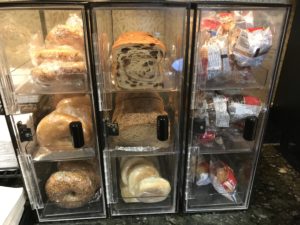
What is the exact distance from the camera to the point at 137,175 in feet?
3.17

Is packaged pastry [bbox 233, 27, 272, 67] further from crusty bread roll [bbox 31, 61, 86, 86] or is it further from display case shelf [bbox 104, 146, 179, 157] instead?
crusty bread roll [bbox 31, 61, 86, 86]

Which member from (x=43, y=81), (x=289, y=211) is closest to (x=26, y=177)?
(x=43, y=81)

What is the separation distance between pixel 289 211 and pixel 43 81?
99 centimetres

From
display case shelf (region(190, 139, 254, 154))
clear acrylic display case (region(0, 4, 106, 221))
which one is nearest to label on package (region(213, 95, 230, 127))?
display case shelf (region(190, 139, 254, 154))

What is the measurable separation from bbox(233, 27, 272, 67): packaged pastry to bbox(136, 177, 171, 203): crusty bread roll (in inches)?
19.8

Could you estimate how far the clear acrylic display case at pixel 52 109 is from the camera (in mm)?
812

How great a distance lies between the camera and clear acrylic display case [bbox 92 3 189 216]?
80cm

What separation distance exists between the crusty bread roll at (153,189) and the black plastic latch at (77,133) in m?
0.27

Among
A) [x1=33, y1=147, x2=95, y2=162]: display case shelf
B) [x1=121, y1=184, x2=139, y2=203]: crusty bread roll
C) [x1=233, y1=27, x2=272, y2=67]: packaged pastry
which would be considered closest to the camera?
[x1=233, y1=27, x2=272, y2=67]: packaged pastry

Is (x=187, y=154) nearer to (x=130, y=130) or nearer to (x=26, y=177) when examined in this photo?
(x=130, y=130)

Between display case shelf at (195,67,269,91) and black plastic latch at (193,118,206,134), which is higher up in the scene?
display case shelf at (195,67,269,91)

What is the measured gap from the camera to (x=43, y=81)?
821 millimetres

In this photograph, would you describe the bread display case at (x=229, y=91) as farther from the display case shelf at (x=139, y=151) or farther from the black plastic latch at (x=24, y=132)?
the black plastic latch at (x=24, y=132)

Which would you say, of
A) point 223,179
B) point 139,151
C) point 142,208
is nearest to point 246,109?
point 223,179
